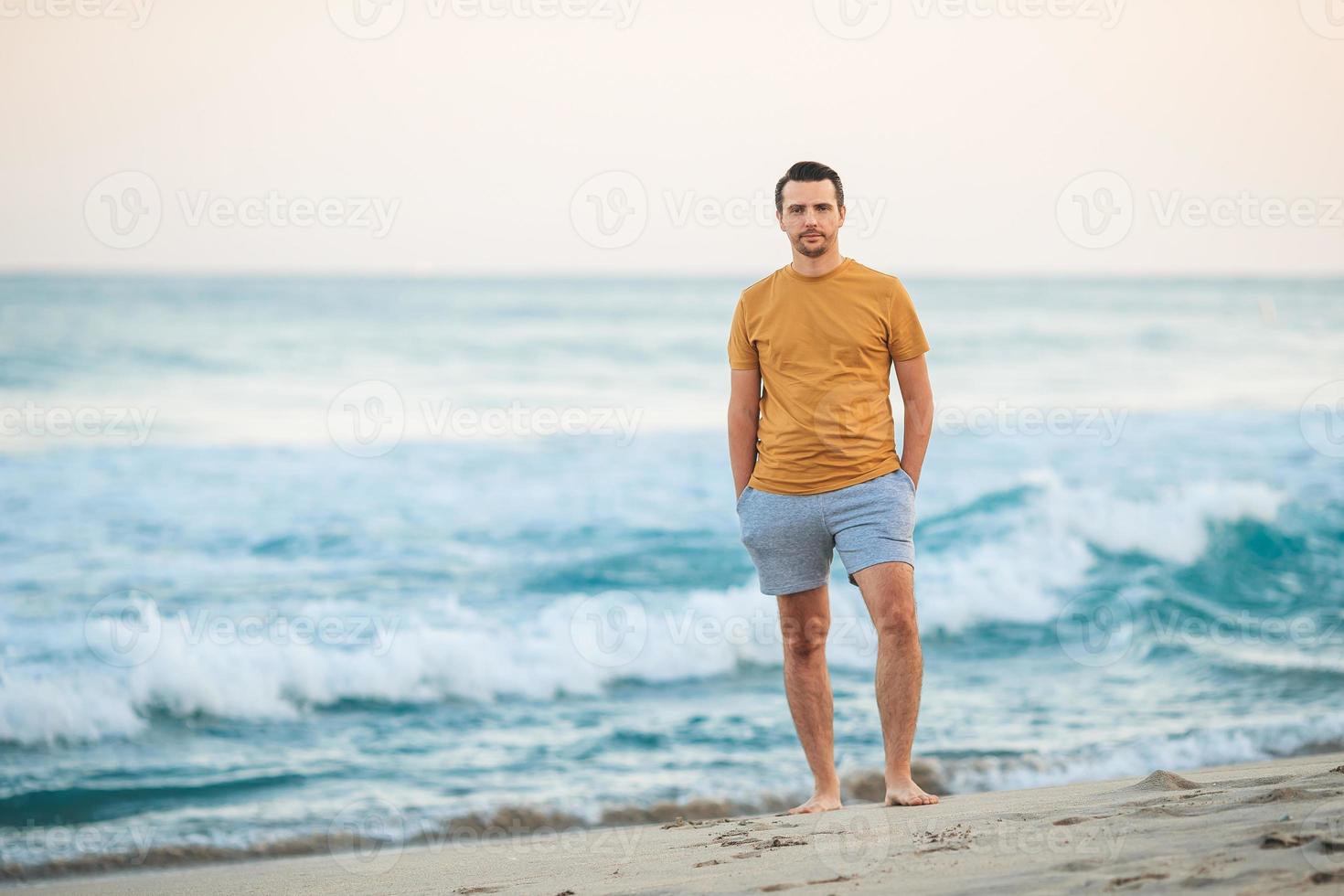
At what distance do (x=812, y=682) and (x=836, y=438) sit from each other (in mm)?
812

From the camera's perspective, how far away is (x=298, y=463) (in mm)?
13664

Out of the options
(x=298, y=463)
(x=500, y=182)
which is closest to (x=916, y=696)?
(x=298, y=463)

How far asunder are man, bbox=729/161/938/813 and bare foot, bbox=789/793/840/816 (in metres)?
0.02

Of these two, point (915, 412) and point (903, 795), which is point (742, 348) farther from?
point (903, 795)

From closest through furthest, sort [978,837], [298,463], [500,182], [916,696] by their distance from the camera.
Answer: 1. [978,837]
2. [916,696]
3. [298,463]
4. [500,182]

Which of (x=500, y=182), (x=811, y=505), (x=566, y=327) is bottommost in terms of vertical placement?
(x=811, y=505)

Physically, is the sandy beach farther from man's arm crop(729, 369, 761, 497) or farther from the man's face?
the man's face

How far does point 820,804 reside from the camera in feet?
12.1

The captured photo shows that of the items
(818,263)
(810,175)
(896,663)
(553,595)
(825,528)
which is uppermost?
(810,175)

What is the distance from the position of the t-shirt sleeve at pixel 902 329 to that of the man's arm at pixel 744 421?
0.44m

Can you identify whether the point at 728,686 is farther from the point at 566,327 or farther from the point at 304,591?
the point at 566,327

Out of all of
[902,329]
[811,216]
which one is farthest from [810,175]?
[902,329]

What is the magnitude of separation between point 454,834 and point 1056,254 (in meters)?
18.6

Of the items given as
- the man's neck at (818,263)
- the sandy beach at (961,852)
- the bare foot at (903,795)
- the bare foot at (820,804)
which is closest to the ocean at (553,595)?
the sandy beach at (961,852)
